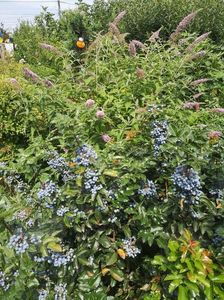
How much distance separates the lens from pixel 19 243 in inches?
68.4

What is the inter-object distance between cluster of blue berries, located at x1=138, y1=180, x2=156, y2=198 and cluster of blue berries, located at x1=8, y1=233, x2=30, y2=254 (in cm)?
61

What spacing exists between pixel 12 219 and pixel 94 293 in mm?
523

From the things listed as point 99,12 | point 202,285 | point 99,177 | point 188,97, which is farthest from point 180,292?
point 99,12

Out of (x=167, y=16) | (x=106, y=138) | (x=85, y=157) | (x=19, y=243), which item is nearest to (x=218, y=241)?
(x=85, y=157)

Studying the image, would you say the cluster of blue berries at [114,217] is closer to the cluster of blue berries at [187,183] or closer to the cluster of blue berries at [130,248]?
the cluster of blue berries at [130,248]

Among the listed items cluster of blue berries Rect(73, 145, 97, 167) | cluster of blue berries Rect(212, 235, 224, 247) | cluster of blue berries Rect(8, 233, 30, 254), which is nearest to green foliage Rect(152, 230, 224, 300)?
cluster of blue berries Rect(212, 235, 224, 247)

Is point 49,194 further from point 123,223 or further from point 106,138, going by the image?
point 106,138

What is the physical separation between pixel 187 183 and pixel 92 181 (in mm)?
438

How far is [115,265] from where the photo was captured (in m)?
1.94

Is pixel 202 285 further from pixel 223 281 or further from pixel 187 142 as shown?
pixel 187 142

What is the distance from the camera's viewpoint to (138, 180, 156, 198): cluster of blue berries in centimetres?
196

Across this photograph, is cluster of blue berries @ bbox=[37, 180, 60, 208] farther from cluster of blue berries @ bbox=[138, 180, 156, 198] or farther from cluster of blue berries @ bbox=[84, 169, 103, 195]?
cluster of blue berries @ bbox=[138, 180, 156, 198]

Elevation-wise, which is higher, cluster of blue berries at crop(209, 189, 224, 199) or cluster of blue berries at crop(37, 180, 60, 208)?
cluster of blue berries at crop(37, 180, 60, 208)

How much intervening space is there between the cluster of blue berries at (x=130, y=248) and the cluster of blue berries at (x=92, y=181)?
32cm
